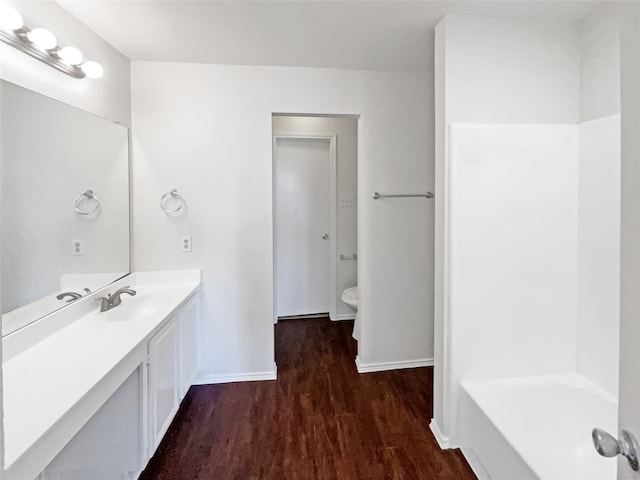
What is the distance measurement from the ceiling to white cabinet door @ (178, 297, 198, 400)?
165cm

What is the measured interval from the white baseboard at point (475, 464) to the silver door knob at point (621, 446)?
1265mm

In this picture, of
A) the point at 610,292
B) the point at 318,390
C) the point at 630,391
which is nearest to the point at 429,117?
the point at 610,292

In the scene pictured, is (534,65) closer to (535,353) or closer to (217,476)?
(535,353)

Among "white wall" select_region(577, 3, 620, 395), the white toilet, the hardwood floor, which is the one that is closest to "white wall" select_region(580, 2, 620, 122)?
"white wall" select_region(577, 3, 620, 395)

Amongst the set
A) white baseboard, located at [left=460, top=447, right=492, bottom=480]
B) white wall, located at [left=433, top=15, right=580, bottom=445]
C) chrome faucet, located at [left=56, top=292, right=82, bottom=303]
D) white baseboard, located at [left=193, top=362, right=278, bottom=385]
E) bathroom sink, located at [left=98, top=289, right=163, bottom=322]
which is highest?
white wall, located at [left=433, top=15, right=580, bottom=445]

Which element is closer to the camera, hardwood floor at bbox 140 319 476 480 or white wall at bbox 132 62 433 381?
hardwood floor at bbox 140 319 476 480

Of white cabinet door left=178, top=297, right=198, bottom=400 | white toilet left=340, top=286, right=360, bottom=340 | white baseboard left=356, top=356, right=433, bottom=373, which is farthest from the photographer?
white toilet left=340, top=286, right=360, bottom=340

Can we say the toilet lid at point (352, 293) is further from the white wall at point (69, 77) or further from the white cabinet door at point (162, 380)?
the white wall at point (69, 77)

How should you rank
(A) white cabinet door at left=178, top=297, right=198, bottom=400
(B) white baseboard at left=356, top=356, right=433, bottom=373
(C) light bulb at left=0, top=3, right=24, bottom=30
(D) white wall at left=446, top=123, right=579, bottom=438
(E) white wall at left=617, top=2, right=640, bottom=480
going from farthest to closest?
(B) white baseboard at left=356, top=356, right=433, bottom=373, (A) white cabinet door at left=178, top=297, right=198, bottom=400, (D) white wall at left=446, top=123, right=579, bottom=438, (C) light bulb at left=0, top=3, right=24, bottom=30, (E) white wall at left=617, top=2, right=640, bottom=480

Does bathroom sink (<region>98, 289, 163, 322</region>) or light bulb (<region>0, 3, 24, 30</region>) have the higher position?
light bulb (<region>0, 3, 24, 30</region>)

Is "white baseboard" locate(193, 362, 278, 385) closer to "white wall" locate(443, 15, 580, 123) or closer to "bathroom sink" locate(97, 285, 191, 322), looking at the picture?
"bathroom sink" locate(97, 285, 191, 322)

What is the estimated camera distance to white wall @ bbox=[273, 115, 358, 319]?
3592 mm

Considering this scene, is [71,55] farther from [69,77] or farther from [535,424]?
[535,424]

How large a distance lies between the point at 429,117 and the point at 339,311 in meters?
2.20
